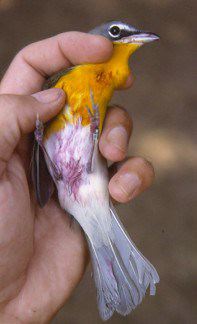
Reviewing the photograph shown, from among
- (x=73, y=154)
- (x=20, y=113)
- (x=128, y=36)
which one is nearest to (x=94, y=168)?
(x=73, y=154)

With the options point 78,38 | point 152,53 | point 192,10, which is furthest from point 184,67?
point 78,38

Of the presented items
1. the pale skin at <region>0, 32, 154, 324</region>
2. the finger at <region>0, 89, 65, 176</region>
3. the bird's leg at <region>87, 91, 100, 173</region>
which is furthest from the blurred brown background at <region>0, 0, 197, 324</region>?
the finger at <region>0, 89, 65, 176</region>

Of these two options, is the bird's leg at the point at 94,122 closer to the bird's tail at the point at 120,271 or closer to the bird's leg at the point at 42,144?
the bird's leg at the point at 42,144

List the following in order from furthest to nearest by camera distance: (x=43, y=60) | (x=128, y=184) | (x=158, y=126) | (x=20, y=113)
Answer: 1. (x=158, y=126)
2. (x=43, y=60)
3. (x=128, y=184)
4. (x=20, y=113)

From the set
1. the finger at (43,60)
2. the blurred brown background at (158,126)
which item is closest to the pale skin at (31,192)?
the finger at (43,60)

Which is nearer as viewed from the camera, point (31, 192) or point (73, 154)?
point (73, 154)

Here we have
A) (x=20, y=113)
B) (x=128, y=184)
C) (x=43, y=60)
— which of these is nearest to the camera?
(x=20, y=113)

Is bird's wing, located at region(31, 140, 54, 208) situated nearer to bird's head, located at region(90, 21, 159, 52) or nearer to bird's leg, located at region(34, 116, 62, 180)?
bird's leg, located at region(34, 116, 62, 180)

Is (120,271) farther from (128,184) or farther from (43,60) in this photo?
(43,60)
